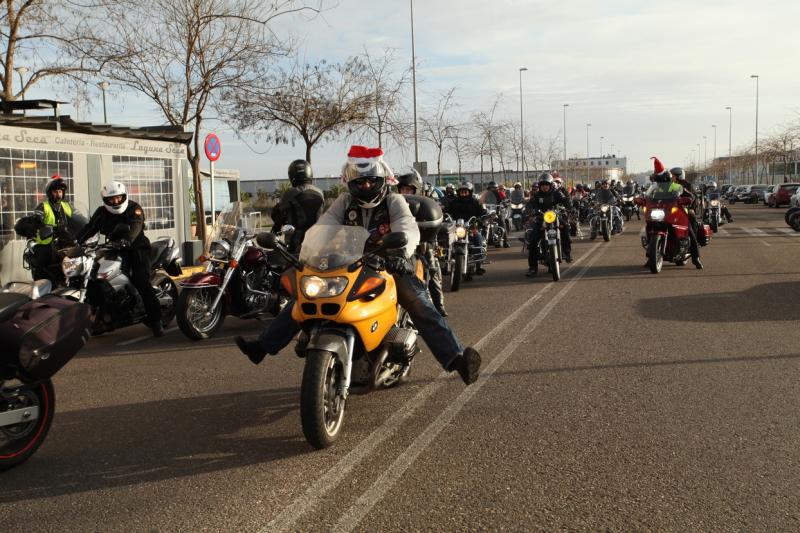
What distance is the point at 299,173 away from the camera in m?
9.98

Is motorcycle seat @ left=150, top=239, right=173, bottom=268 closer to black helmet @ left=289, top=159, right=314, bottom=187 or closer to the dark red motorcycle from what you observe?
the dark red motorcycle

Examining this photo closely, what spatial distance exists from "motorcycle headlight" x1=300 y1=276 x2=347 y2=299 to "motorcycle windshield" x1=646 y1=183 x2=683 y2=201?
36.6 feet

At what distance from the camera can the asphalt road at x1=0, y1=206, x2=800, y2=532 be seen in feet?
12.8

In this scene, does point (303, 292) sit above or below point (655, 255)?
above

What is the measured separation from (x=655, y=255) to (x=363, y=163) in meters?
9.86

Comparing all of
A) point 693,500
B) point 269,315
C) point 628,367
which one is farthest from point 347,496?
point 269,315

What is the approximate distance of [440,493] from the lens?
4105 millimetres

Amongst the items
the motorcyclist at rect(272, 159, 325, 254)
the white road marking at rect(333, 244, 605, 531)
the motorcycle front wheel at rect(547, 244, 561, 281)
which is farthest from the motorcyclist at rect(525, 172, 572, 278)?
the white road marking at rect(333, 244, 605, 531)

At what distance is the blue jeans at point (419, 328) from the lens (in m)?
5.36

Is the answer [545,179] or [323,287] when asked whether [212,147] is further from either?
[323,287]

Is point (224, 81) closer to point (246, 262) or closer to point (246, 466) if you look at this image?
point (246, 262)

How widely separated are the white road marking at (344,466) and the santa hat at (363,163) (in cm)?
160

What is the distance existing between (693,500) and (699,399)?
2000mm

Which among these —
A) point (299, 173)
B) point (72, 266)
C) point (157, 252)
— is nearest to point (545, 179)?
point (299, 173)
